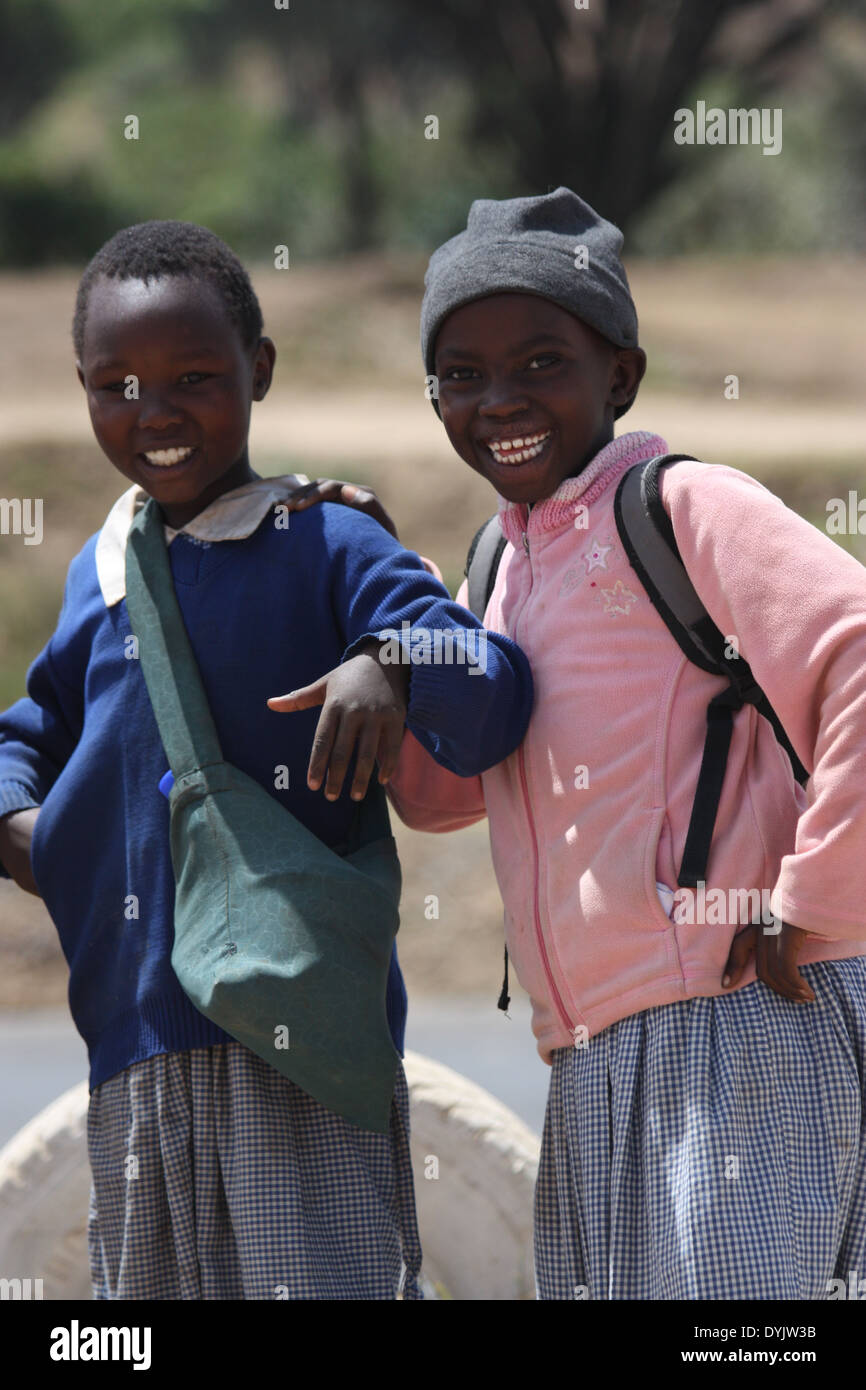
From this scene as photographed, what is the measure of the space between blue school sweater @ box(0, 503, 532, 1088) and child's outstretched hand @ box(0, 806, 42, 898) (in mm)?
23

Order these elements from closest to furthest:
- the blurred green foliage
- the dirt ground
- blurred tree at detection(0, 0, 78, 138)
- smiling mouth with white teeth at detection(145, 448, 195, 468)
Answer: smiling mouth with white teeth at detection(145, 448, 195, 468) → the dirt ground → the blurred green foliage → blurred tree at detection(0, 0, 78, 138)

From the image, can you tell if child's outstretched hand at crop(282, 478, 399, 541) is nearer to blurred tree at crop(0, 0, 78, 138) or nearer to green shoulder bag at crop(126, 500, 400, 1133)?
green shoulder bag at crop(126, 500, 400, 1133)

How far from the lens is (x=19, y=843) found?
2744mm

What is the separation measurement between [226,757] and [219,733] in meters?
0.04

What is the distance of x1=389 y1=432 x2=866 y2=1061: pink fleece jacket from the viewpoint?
2322 millimetres

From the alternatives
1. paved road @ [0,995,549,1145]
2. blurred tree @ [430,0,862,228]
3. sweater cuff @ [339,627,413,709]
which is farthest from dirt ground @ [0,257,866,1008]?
blurred tree @ [430,0,862,228]

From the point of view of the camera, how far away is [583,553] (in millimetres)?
2602

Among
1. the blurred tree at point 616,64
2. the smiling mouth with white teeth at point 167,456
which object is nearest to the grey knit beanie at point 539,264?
the smiling mouth with white teeth at point 167,456

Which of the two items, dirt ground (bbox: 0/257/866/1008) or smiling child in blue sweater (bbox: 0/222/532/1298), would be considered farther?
dirt ground (bbox: 0/257/866/1008)

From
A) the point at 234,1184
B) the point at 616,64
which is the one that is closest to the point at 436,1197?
the point at 234,1184

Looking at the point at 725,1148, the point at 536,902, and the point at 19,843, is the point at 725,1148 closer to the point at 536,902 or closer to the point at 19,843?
the point at 536,902

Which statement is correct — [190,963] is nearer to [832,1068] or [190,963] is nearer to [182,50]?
[832,1068]

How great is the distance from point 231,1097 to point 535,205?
4.50ft

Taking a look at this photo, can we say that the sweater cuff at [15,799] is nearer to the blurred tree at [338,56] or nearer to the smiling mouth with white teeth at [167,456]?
the smiling mouth with white teeth at [167,456]
